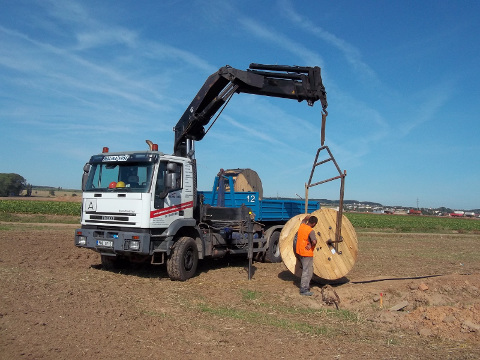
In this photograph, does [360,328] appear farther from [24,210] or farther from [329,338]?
[24,210]

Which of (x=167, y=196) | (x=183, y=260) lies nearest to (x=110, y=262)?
(x=183, y=260)

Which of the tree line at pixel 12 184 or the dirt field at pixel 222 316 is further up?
the tree line at pixel 12 184

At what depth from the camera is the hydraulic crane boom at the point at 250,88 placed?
429 inches

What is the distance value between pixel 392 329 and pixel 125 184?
240 inches

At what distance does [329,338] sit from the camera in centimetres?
630

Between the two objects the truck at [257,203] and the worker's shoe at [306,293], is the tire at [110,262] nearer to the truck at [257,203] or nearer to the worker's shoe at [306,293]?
the truck at [257,203]

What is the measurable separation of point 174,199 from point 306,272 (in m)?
3.35

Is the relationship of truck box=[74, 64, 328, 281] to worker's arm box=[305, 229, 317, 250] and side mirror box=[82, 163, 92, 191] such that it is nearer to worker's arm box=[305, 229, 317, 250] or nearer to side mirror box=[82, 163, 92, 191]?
side mirror box=[82, 163, 92, 191]

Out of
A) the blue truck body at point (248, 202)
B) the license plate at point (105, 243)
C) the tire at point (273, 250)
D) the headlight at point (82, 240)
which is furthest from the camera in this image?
the tire at point (273, 250)

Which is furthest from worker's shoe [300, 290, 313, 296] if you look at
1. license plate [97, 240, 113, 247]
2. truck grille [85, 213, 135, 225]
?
license plate [97, 240, 113, 247]

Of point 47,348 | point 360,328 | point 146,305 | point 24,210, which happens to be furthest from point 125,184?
point 24,210

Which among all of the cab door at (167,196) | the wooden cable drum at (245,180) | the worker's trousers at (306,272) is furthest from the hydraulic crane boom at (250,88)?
the worker's trousers at (306,272)

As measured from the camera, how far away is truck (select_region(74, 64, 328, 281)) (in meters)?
9.65

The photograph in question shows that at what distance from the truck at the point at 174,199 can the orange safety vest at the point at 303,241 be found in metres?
2.62
